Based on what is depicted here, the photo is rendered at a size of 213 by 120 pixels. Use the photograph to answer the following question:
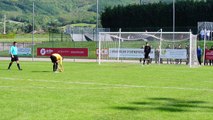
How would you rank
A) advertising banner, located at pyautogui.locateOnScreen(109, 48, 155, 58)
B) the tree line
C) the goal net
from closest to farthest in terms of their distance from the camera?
1. the goal net
2. advertising banner, located at pyautogui.locateOnScreen(109, 48, 155, 58)
3. the tree line

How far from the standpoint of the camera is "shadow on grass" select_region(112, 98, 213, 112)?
13055 millimetres

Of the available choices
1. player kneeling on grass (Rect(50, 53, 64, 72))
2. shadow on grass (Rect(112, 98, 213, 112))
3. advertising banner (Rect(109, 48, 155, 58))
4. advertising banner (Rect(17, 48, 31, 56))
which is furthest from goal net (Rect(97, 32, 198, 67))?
shadow on grass (Rect(112, 98, 213, 112))

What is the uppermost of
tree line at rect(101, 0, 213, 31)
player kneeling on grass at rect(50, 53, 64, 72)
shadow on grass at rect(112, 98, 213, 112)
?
tree line at rect(101, 0, 213, 31)

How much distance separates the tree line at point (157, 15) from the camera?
7481cm

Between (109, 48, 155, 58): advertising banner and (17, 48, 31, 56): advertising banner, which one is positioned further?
(17, 48, 31, 56): advertising banner

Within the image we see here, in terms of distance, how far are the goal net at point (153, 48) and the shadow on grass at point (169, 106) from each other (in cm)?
2375

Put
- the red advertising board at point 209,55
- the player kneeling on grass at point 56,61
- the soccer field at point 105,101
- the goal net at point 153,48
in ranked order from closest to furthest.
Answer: the soccer field at point 105,101 < the player kneeling on grass at point 56,61 < the goal net at point 153,48 < the red advertising board at point 209,55

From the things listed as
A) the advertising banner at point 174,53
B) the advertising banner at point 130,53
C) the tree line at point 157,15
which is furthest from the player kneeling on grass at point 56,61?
the tree line at point 157,15

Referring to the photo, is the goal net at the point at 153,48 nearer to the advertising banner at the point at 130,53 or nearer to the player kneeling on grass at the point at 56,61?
the advertising banner at the point at 130,53

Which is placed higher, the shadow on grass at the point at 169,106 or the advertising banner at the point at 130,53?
the advertising banner at the point at 130,53

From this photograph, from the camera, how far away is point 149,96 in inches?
628

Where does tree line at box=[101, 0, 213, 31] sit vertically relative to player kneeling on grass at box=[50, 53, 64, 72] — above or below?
above

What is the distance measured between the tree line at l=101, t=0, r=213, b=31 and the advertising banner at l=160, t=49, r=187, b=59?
1184 inches

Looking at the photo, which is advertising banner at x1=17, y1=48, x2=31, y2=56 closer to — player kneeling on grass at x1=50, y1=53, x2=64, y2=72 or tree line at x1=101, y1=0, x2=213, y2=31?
tree line at x1=101, y1=0, x2=213, y2=31
